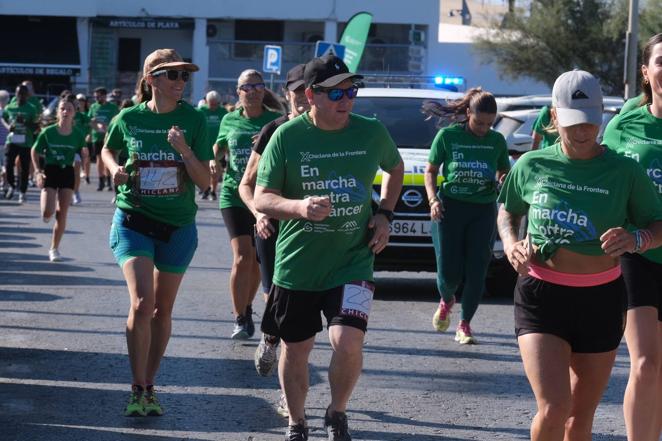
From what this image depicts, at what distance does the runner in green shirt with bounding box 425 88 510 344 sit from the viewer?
33.8 feet

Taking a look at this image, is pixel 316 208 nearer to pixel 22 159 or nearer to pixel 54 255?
pixel 54 255

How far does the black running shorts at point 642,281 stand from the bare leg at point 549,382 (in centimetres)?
76

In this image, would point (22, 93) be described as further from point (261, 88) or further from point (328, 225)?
point (328, 225)

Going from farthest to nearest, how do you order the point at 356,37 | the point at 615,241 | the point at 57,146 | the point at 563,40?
the point at 563,40 < the point at 356,37 < the point at 57,146 < the point at 615,241

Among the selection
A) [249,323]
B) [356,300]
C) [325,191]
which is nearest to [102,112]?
[249,323]

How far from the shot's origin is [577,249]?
5.44 metres

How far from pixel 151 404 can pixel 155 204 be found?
109 centimetres

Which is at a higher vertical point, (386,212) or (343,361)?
(386,212)

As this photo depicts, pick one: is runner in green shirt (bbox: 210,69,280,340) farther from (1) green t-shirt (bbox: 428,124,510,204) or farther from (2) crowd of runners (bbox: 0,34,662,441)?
(2) crowd of runners (bbox: 0,34,662,441)

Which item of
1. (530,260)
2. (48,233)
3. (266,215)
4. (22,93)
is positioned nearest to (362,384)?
(266,215)

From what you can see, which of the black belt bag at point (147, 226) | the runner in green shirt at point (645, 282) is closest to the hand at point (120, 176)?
the black belt bag at point (147, 226)

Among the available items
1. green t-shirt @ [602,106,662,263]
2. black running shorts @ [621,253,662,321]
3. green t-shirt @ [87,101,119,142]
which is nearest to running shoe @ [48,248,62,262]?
green t-shirt @ [602,106,662,263]

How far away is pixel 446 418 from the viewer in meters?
7.61

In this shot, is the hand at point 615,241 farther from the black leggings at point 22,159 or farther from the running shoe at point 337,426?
the black leggings at point 22,159
